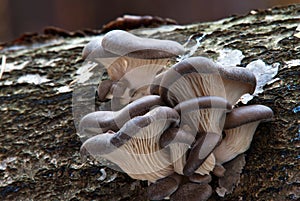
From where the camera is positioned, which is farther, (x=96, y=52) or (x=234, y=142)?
(x=96, y=52)

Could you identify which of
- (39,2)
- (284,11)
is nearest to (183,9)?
(39,2)

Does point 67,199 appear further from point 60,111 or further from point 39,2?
point 39,2

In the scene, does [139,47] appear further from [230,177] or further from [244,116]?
[230,177]

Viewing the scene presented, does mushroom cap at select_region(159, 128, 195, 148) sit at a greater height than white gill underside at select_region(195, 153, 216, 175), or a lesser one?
greater

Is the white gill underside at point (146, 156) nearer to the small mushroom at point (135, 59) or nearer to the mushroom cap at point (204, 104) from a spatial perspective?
the mushroom cap at point (204, 104)

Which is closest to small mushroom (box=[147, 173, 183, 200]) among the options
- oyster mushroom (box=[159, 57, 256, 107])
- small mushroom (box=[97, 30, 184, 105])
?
oyster mushroom (box=[159, 57, 256, 107])

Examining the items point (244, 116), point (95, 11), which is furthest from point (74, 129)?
point (95, 11)

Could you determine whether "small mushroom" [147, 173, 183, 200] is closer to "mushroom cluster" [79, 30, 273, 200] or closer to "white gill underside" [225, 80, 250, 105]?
"mushroom cluster" [79, 30, 273, 200]
